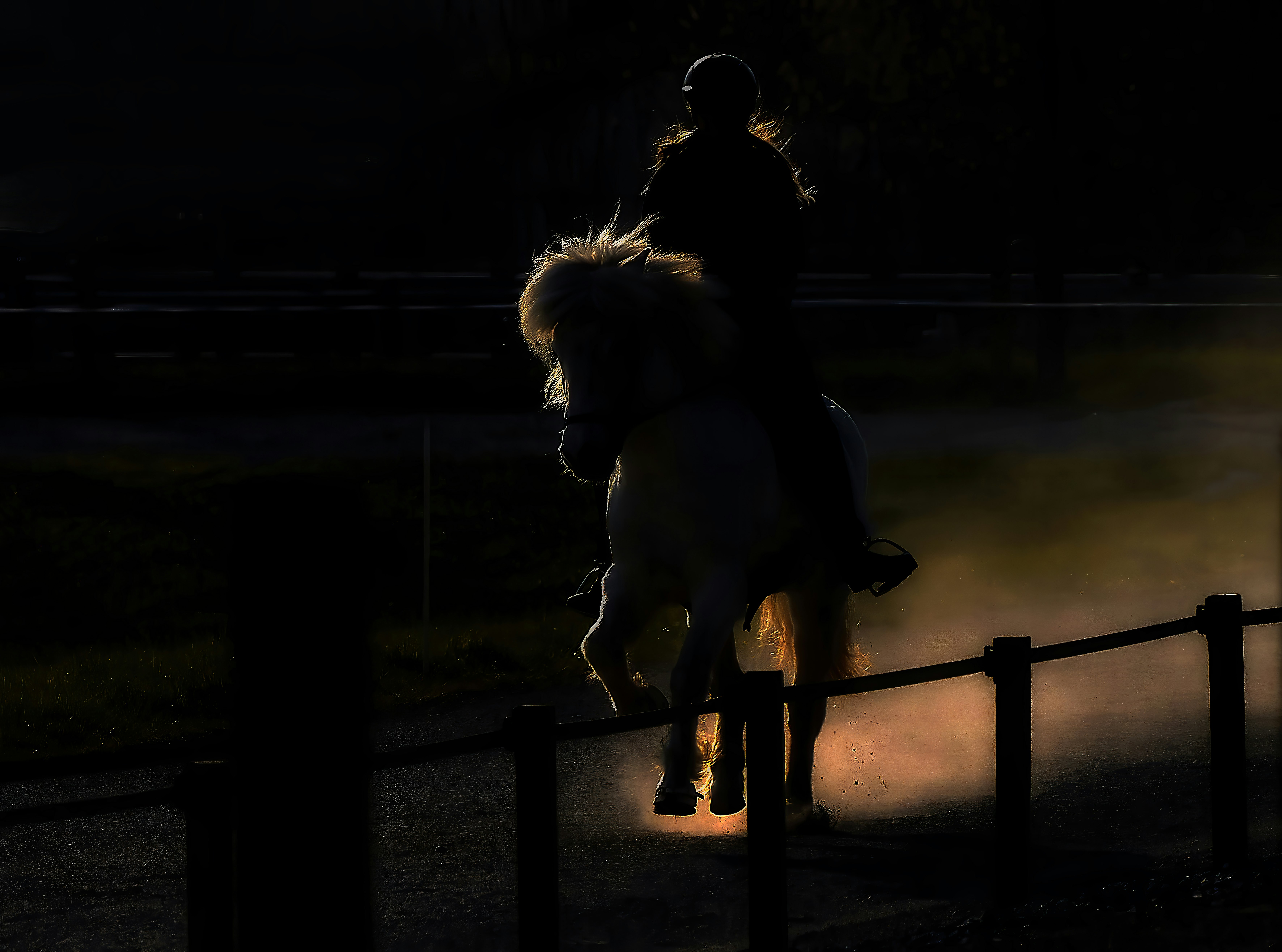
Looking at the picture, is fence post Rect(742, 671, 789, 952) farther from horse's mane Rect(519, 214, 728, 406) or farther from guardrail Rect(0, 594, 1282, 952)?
horse's mane Rect(519, 214, 728, 406)

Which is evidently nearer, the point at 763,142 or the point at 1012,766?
the point at 1012,766

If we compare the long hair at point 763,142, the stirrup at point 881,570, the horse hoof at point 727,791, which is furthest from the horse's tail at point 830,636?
the long hair at point 763,142

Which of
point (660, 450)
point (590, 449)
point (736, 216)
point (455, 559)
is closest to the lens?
point (590, 449)

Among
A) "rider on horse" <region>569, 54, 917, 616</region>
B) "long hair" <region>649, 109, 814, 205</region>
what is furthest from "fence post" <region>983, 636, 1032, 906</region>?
"long hair" <region>649, 109, 814, 205</region>

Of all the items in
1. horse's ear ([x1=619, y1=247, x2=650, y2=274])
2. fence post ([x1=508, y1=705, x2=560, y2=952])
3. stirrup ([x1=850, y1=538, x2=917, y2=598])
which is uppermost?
horse's ear ([x1=619, y1=247, x2=650, y2=274])

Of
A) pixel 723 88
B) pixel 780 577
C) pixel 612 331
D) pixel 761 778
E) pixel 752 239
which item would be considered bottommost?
pixel 761 778

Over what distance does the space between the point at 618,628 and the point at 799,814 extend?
1.15m

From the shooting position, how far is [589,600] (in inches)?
267

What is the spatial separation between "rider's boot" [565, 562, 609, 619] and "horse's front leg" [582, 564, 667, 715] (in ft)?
1.17

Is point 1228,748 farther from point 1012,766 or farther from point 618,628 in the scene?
point 618,628

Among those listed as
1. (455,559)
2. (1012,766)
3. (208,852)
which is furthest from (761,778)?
(455,559)

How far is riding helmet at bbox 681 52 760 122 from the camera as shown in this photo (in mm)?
6453

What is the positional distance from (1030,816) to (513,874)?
1776 millimetres

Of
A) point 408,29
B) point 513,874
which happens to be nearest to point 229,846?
point 513,874
